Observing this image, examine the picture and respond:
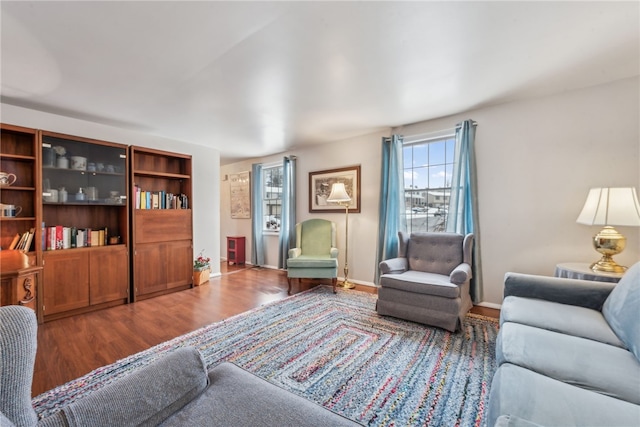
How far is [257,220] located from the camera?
18.0 ft

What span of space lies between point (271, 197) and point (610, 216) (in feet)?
15.8

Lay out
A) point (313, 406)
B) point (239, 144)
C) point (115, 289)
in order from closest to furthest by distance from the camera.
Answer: point (313, 406) → point (115, 289) → point (239, 144)

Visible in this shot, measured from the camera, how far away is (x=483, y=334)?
239 cm

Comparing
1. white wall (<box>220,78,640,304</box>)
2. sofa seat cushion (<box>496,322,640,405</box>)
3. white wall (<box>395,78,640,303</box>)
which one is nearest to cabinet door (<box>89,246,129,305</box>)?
sofa seat cushion (<box>496,322,640,405</box>)

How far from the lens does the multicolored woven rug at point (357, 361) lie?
1542 millimetres

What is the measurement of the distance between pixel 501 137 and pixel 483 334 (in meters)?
2.13

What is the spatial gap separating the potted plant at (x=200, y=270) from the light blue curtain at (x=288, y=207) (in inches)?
52.4

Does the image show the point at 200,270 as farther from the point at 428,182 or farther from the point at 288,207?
the point at 428,182

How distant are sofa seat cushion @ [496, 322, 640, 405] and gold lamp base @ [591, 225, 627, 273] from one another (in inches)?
49.4

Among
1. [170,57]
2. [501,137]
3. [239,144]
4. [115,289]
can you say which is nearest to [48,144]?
[115,289]

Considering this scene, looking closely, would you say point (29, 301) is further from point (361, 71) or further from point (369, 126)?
point (369, 126)

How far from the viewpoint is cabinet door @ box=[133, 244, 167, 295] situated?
3.44 metres

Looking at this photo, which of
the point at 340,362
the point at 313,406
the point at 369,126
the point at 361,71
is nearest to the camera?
the point at 313,406

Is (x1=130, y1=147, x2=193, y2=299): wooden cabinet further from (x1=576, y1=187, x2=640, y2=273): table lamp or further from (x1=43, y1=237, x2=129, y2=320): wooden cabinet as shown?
(x1=576, y1=187, x2=640, y2=273): table lamp
